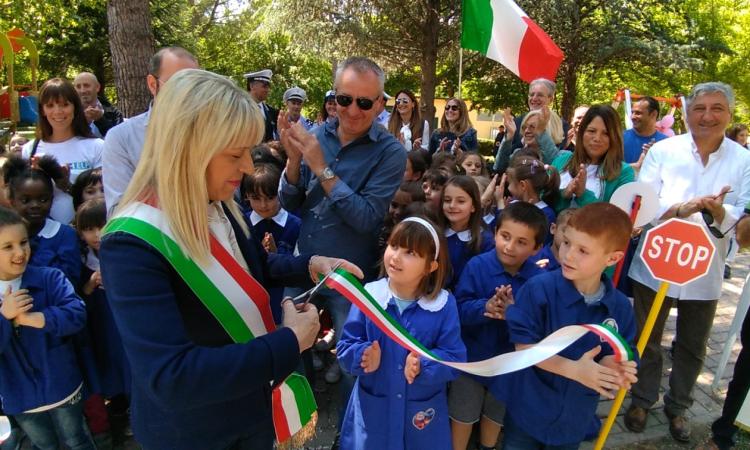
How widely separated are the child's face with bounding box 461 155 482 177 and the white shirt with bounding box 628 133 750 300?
1.76 metres

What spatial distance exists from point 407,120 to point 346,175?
412 centimetres

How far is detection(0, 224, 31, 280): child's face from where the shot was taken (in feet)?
7.64

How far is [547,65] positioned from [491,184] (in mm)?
2380

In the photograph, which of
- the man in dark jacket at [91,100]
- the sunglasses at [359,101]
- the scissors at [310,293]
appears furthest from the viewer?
the man in dark jacket at [91,100]

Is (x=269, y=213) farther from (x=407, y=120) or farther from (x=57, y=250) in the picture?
(x=407, y=120)

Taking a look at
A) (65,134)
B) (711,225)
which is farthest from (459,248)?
(65,134)

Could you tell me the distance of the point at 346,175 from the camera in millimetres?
2770

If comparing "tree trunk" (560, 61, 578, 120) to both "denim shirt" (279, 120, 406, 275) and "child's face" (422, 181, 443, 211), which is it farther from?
"denim shirt" (279, 120, 406, 275)

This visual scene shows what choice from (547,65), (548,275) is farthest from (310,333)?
(547,65)

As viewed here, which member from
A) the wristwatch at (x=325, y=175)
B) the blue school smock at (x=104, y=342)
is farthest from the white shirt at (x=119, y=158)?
the wristwatch at (x=325, y=175)

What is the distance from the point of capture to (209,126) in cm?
128

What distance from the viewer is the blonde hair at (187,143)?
50.3 inches

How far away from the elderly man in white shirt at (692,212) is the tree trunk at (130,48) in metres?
4.97

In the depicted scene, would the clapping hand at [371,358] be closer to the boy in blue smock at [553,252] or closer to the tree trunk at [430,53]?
the boy in blue smock at [553,252]
